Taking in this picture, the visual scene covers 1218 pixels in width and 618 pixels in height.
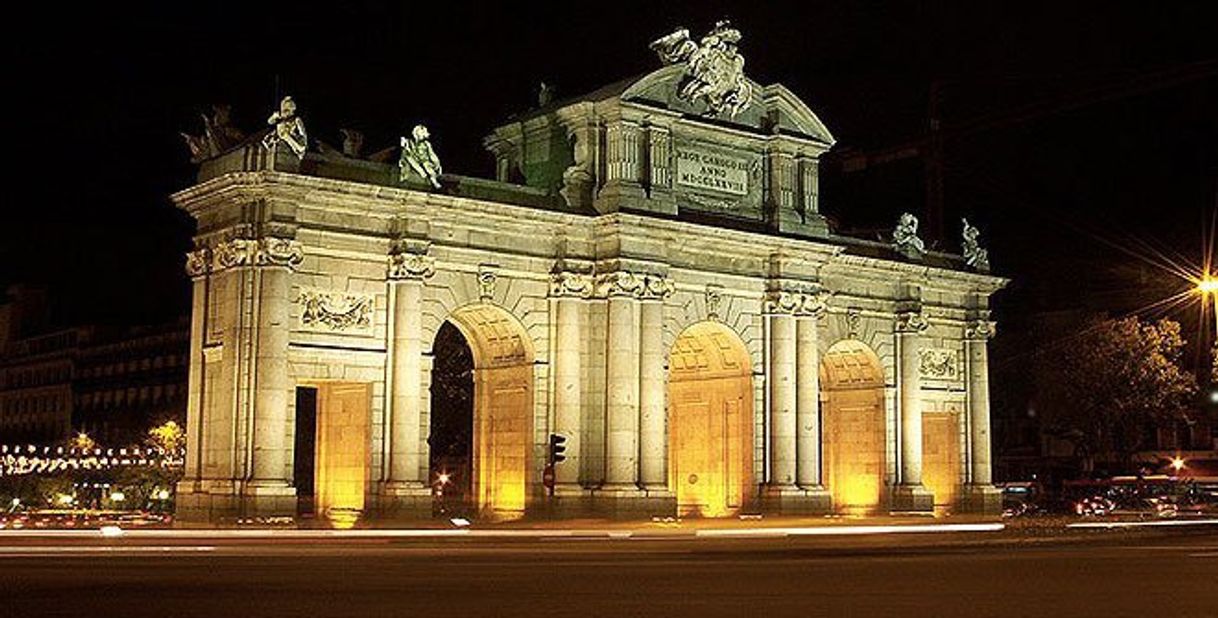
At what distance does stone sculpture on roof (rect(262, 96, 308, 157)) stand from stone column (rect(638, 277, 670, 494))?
12864mm

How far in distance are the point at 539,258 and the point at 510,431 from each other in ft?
20.0

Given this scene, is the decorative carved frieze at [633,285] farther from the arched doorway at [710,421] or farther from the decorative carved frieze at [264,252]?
the decorative carved frieze at [264,252]

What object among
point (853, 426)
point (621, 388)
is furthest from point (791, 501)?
point (853, 426)

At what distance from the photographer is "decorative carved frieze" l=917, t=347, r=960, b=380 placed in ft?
214

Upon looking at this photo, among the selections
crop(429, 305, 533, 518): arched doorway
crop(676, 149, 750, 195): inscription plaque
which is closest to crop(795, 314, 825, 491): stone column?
crop(676, 149, 750, 195): inscription plaque

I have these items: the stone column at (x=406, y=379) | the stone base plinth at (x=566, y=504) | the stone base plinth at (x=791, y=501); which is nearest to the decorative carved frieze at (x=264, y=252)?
the stone column at (x=406, y=379)

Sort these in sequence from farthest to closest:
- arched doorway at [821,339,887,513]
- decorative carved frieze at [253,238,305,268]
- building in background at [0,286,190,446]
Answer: building in background at [0,286,190,446]
arched doorway at [821,339,887,513]
decorative carved frieze at [253,238,305,268]

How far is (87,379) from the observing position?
5340 inches

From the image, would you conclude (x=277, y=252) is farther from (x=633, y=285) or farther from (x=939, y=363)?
(x=939, y=363)

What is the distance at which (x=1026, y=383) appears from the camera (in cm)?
8669

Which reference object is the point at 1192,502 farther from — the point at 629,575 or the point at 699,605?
the point at 699,605

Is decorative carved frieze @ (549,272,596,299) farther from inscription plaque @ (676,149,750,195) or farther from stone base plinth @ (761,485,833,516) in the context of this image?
stone base plinth @ (761,485,833,516)

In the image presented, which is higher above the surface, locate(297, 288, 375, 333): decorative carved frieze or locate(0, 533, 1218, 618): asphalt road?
locate(297, 288, 375, 333): decorative carved frieze

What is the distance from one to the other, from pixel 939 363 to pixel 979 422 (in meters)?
3.25
